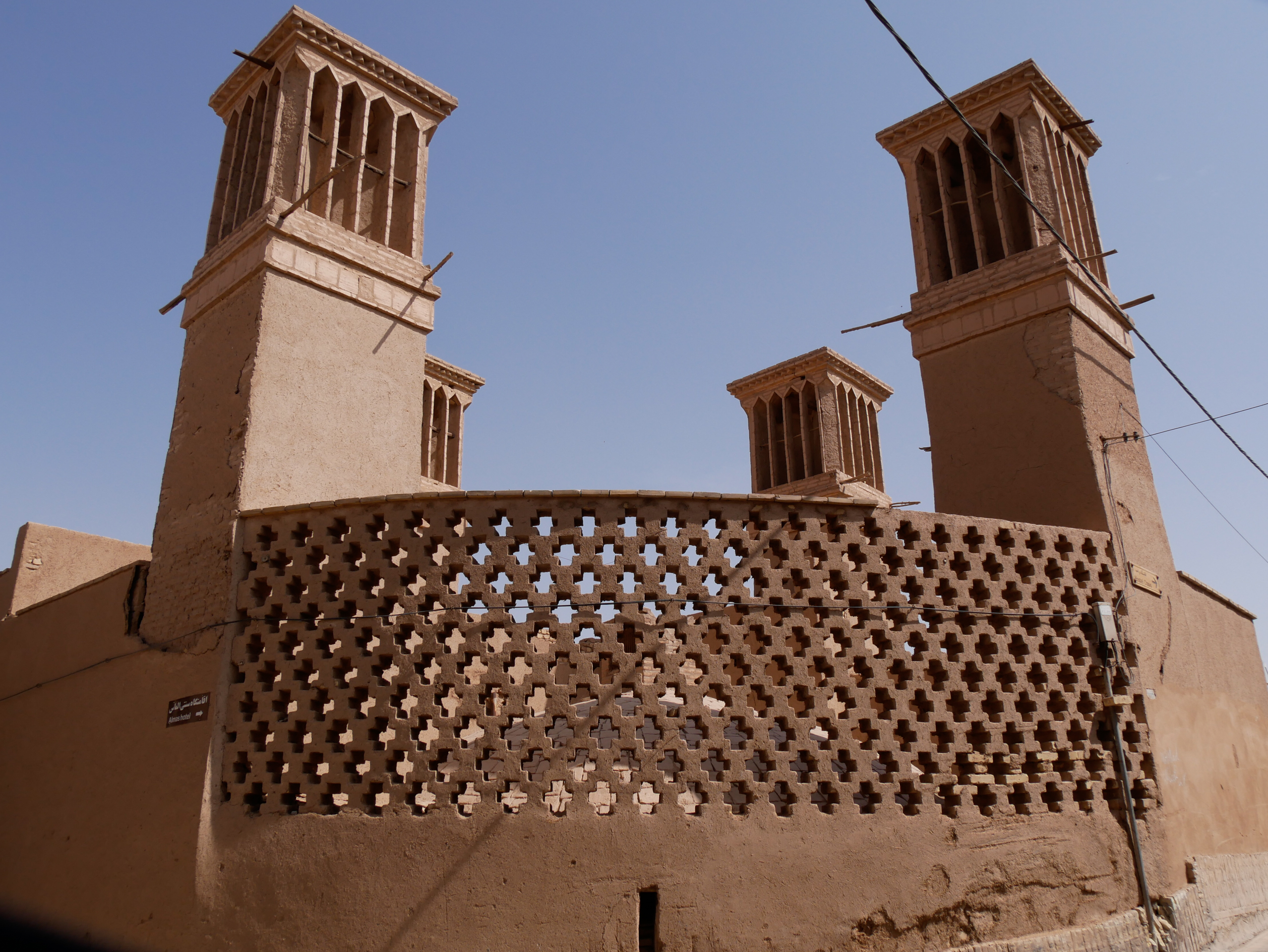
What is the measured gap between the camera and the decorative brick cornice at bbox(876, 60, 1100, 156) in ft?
33.2

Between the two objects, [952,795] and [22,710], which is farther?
[22,710]

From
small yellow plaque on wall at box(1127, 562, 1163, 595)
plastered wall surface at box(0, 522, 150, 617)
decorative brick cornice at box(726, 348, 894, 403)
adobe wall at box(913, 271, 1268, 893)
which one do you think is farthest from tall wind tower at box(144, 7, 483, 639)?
decorative brick cornice at box(726, 348, 894, 403)

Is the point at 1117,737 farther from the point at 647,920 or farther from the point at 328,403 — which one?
the point at 328,403

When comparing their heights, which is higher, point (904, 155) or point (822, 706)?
point (904, 155)

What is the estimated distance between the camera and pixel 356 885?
600cm

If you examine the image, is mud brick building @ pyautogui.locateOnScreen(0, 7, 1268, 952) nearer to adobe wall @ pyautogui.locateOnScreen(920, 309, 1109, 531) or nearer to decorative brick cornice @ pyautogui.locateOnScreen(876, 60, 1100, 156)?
adobe wall @ pyautogui.locateOnScreen(920, 309, 1109, 531)

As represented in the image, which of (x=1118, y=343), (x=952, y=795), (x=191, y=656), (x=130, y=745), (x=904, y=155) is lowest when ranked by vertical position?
(x=952, y=795)

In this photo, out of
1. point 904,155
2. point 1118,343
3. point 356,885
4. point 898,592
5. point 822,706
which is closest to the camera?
point 356,885

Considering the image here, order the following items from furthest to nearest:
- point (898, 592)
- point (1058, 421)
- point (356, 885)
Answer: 1. point (1058, 421)
2. point (898, 592)
3. point (356, 885)

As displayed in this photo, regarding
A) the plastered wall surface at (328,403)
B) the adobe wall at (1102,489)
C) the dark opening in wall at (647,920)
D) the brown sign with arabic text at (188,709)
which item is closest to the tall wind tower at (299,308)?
the plastered wall surface at (328,403)

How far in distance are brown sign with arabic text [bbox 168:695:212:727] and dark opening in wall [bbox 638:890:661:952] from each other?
3.23 meters

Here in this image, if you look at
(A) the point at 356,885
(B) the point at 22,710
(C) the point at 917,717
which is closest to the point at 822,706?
(C) the point at 917,717

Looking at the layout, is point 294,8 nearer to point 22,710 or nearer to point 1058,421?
point 22,710

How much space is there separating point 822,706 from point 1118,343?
5.57m
